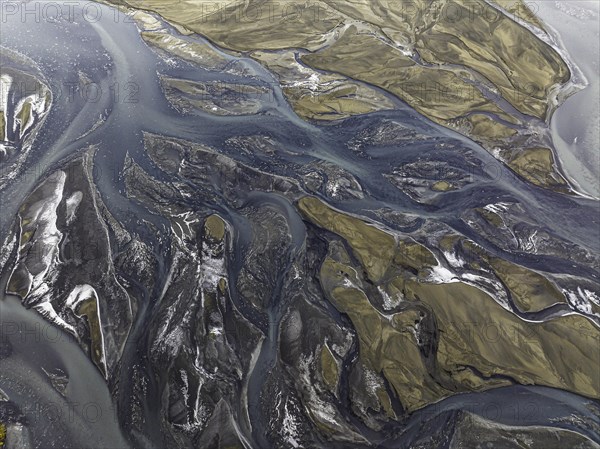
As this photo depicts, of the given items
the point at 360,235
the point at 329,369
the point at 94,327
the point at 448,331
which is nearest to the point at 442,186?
the point at 360,235

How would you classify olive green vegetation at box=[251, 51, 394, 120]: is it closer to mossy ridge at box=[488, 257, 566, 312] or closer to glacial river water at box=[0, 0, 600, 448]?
glacial river water at box=[0, 0, 600, 448]

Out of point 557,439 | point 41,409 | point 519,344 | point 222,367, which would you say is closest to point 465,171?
point 519,344

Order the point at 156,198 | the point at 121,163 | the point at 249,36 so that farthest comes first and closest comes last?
the point at 249,36, the point at 121,163, the point at 156,198

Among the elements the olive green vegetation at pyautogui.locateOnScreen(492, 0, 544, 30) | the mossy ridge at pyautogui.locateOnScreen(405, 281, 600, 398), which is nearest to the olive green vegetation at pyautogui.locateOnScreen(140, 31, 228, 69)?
the mossy ridge at pyautogui.locateOnScreen(405, 281, 600, 398)

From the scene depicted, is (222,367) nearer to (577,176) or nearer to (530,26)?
(577,176)

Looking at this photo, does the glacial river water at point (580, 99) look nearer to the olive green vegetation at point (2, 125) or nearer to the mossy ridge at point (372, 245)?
the mossy ridge at point (372, 245)

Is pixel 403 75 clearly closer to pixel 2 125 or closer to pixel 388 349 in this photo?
pixel 388 349
